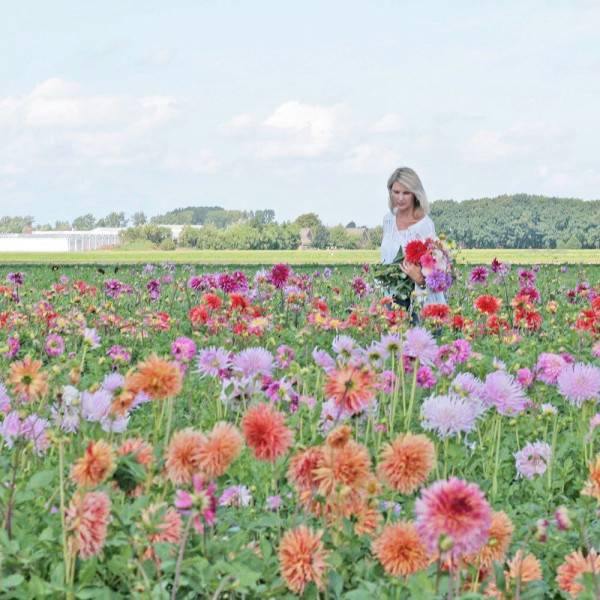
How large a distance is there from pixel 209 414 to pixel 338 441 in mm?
3033

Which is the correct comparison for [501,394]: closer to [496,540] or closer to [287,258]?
[496,540]

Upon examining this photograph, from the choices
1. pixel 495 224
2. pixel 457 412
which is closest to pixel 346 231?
pixel 495 224

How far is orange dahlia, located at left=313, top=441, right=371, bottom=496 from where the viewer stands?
5.95ft

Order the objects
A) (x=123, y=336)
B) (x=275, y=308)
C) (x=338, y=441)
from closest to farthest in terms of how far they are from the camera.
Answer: (x=338, y=441) < (x=123, y=336) < (x=275, y=308)

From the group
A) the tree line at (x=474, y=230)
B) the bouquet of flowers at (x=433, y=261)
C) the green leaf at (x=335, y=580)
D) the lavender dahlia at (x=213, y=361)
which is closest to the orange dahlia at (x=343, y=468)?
the green leaf at (x=335, y=580)

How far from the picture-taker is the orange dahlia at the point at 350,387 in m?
1.93

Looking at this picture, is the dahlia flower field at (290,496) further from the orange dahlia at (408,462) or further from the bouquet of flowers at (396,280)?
the bouquet of flowers at (396,280)

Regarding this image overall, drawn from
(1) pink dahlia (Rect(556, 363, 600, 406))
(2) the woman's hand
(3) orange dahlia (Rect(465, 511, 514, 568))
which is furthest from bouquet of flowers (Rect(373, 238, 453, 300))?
(3) orange dahlia (Rect(465, 511, 514, 568))

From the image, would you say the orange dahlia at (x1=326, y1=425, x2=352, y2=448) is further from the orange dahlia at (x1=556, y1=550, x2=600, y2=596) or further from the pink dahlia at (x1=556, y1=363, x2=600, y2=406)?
the pink dahlia at (x1=556, y1=363, x2=600, y2=406)

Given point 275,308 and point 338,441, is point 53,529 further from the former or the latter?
point 275,308

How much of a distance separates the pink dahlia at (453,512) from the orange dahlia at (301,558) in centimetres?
38

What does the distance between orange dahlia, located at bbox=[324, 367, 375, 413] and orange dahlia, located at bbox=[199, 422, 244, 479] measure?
0.76 ft

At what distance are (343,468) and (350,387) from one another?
18cm

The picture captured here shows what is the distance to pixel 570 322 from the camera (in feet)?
28.9
